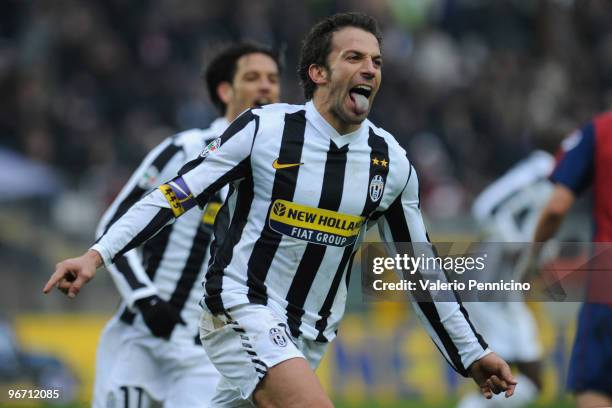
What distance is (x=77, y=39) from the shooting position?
15750 millimetres

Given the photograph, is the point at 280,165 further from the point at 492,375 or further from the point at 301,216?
the point at 492,375

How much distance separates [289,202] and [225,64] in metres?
2.31

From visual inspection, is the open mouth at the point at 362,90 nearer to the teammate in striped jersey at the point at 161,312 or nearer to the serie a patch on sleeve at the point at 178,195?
the serie a patch on sleeve at the point at 178,195

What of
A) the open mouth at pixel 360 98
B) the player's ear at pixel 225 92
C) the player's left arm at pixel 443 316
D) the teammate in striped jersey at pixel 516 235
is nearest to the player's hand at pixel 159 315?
the player's ear at pixel 225 92

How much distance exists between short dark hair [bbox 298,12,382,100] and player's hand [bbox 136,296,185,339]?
1.68m

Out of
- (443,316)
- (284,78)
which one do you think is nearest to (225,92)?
(443,316)

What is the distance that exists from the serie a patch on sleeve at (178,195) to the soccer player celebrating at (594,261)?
85.5 inches

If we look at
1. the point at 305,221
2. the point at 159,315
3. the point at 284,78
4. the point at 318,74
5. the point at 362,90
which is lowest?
the point at 159,315

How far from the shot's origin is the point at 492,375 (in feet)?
16.6

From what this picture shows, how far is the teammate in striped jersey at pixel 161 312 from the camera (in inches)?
247

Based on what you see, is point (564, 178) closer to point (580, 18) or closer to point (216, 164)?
point (216, 164)

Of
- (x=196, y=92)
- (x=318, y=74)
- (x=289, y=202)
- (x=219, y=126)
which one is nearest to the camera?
(x=289, y=202)

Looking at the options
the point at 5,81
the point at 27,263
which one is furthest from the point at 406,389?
the point at 5,81

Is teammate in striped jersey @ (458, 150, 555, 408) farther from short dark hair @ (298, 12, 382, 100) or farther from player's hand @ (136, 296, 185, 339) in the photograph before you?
short dark hair @ (298, 12, 382, 100)
